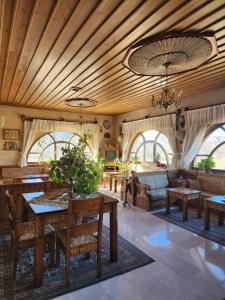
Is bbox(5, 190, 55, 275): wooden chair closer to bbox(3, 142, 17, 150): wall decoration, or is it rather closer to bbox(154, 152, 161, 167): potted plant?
bbox(154, 152, 161, 167): potted plant

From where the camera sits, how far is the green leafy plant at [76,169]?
240cm

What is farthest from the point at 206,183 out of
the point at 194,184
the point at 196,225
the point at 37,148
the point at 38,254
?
the point at 37,148

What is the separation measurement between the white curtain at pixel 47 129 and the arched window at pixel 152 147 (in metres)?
1.52

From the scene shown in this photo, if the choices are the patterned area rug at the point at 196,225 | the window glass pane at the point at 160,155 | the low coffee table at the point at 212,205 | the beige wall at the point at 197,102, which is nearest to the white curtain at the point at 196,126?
the beige wall at the point at 197,102

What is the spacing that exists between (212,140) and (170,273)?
11.7 ft

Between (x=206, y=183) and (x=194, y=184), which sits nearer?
(x=206, y=183)

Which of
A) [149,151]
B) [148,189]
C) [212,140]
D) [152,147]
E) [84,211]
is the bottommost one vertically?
[148,189]

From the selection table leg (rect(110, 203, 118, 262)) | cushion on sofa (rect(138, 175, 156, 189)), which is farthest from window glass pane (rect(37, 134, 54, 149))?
table leg (rect(110, 203, 118, 262))

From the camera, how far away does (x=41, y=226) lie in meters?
2.07

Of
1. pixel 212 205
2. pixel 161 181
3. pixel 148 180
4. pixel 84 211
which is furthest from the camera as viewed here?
pixel 161 181

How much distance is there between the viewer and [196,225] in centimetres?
371

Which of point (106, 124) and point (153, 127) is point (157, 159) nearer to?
point (153, 127)

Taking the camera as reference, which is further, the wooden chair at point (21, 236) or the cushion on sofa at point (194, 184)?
the cushion on sofa at point (194, 184)

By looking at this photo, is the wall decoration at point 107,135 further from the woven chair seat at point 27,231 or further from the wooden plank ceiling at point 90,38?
the woven chair seat at point 27,231
